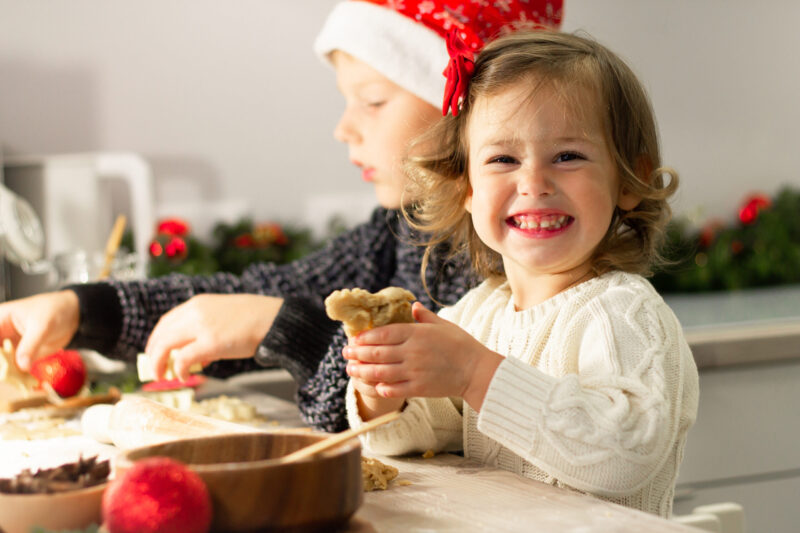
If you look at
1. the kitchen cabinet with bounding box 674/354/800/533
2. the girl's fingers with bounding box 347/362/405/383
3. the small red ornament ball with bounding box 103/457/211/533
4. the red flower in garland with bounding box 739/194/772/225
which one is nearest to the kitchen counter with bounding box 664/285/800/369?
the kitchen cabinet with bounding box 674/354/800/533

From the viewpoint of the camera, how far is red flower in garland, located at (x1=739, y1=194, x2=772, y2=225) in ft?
9.32

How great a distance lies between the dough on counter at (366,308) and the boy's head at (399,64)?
0.44m

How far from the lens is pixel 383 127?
110 centimetres

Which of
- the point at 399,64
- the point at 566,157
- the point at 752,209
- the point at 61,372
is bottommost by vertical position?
the point at 61,372

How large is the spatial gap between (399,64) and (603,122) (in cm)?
37

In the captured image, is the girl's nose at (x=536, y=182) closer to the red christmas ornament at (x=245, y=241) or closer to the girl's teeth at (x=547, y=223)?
the girl's teeth at (x=547, y=223)

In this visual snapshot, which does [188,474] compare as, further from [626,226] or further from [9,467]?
[626,226]

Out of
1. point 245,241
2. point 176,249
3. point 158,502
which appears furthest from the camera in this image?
point 245,241

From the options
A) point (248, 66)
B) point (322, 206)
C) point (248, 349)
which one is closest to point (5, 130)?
point (248, 66)

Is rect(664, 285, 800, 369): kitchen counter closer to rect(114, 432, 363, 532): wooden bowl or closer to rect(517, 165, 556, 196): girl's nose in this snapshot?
rect(517, 165, 556, 196): girl's nose

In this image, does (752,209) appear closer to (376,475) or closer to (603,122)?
(603,122)

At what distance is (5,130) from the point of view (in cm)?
219

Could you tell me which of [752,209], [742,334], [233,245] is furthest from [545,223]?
[752,209]

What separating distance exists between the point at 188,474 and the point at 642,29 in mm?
2740
